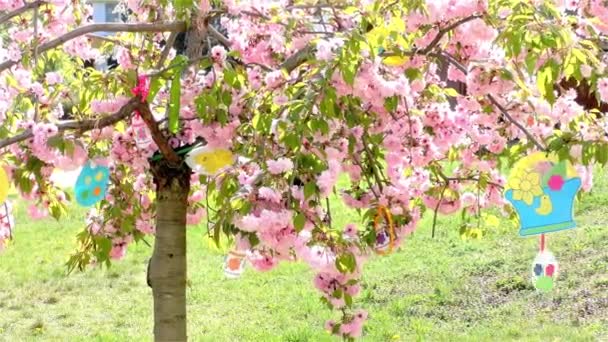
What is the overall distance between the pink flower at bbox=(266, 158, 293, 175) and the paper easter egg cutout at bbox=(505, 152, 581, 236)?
84 centimetres

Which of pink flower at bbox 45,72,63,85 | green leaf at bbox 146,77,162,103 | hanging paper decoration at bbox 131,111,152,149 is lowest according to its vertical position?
green leaf at bbox 146,77,162,103

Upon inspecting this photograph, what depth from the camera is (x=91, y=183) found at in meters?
3.29

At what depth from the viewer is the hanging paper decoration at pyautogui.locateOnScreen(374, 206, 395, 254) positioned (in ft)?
9.83

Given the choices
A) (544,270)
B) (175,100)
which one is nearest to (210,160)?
(175,100)

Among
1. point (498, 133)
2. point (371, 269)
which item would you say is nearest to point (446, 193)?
point (498, 133)

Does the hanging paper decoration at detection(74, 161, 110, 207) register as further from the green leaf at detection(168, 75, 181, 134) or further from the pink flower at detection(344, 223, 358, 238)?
the pink flower at detection(344, 223, 358, 238)

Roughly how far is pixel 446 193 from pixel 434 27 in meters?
1.02

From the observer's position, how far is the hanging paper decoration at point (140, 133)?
3.28m

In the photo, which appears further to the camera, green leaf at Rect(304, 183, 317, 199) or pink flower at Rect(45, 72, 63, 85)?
pink flower at Rect(45, 72, 63, 85)

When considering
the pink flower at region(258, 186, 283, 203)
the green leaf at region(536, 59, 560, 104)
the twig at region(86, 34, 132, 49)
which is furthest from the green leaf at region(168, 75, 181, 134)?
the green leaf at region(536, 59, 560, 104)

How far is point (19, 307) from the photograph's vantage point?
674 cm

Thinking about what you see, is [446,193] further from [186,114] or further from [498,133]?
[186,114]

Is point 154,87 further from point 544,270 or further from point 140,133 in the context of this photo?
point 544,270

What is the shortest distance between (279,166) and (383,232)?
0.79 m
